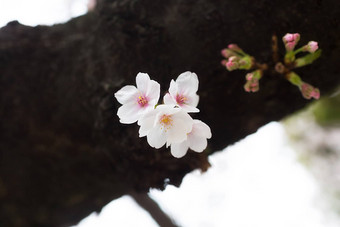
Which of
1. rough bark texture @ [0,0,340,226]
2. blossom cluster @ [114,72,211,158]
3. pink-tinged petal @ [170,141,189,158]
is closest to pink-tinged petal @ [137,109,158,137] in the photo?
blossom cluster @ [114,72,211,158]

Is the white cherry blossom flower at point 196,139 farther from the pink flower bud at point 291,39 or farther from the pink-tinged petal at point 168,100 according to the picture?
the pink flower bud at point 291,39

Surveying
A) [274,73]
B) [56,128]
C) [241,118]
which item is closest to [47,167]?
[56,128]

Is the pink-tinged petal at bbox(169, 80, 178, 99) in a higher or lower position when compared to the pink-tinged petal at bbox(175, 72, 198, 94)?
lower

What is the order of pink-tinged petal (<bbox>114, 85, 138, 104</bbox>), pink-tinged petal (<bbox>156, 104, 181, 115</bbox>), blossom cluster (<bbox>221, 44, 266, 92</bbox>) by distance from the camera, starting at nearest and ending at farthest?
pink-tinged petal (<bbox>156, 104, 181, 115</bbox>) < pink-tinged petal (<bbox>114, 85, 138, 104</bbox>) < blossom cluster (<bbox>221, 44, 266, 92</bbox>)

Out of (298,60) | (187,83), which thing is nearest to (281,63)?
(298,60)

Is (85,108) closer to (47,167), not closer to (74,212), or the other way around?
(47,167)

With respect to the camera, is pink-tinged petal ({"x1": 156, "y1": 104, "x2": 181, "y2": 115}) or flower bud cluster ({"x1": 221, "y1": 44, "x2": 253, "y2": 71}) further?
flower bud cluster ({"x1": 221, "y1": 44, "x2": 253, "y2": 71})

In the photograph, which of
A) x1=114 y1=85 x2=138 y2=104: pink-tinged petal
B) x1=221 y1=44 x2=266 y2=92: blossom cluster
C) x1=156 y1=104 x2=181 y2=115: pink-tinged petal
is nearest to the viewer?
x1=156 y1=104 x2=181 y2=115: pink-tinged petal

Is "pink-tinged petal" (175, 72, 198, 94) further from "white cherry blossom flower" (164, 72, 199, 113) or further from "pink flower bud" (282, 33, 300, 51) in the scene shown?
"pink flower bud" (282, 33, 300, 51)
